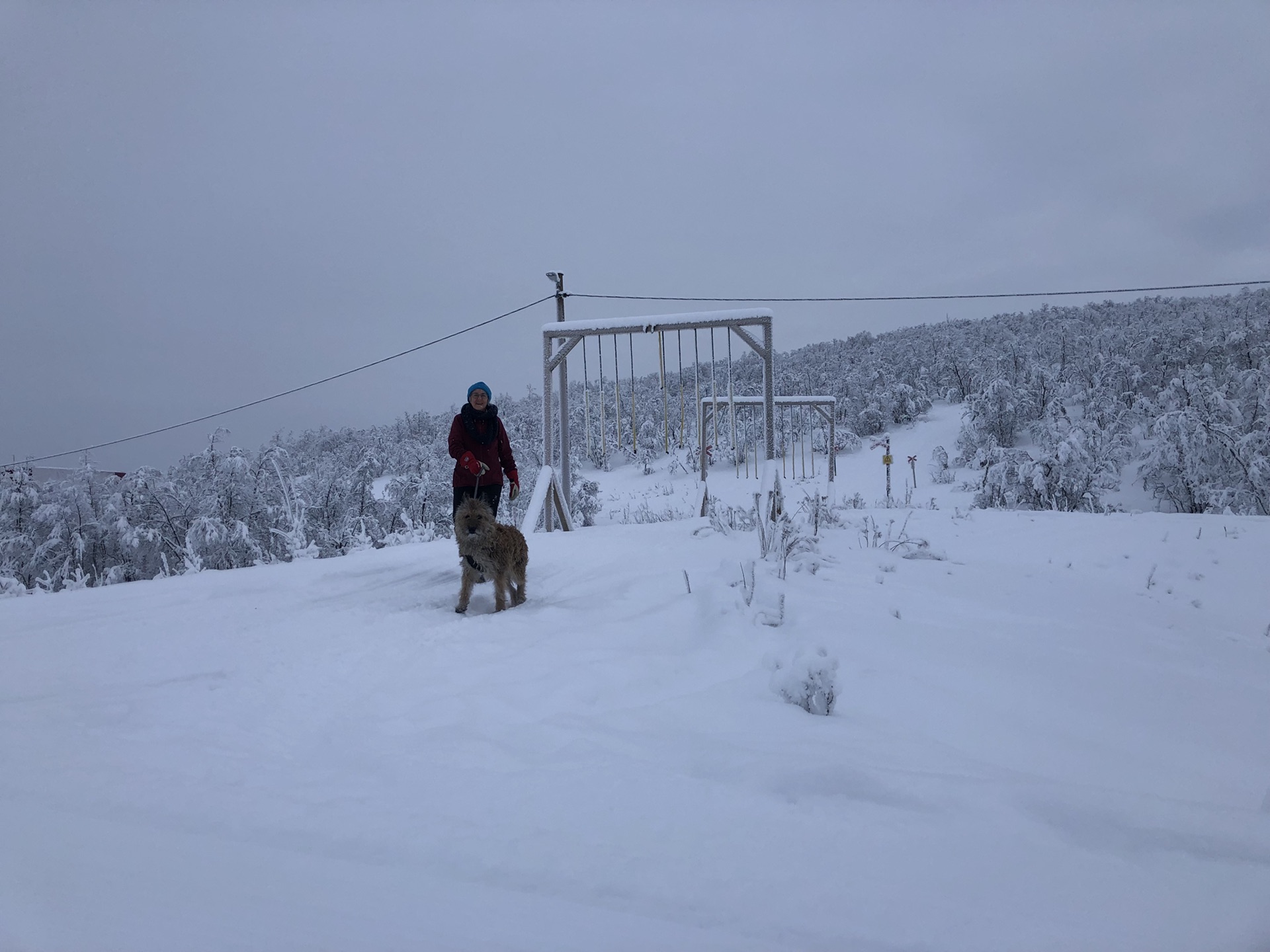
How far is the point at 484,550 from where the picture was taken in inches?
160

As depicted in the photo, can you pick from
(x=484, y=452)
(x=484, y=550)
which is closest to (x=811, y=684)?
(x=484, y=550)

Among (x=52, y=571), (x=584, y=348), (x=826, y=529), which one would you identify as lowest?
(x=52, y=571)

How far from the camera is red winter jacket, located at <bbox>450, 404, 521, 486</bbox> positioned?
515 cm

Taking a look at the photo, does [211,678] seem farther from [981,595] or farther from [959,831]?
[981,595]

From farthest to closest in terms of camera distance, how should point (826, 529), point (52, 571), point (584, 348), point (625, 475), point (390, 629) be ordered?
1. point (625, 475)
2. point (52, 571)
3. point (584, 348)
4. point (826, 529)
5. point (390, 629)

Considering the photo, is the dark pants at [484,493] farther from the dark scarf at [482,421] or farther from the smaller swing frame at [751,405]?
the smaller swing frame at [751,405]

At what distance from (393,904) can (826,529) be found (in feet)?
19.0

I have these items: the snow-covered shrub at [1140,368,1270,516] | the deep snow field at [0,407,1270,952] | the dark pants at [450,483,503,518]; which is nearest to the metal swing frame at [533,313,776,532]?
the dark pants at [450,483,503,518]

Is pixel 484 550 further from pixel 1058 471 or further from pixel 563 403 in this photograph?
pixel 1058 471

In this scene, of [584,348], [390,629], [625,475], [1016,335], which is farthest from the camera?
[1016,335]

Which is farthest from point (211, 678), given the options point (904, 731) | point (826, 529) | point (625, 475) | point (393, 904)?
point (625, 475)

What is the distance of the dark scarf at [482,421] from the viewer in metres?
5.23

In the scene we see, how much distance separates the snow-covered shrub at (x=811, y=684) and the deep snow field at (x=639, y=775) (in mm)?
53

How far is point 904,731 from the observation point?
2146mm
